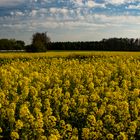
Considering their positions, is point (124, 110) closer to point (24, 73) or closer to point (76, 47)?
point (24, 73)

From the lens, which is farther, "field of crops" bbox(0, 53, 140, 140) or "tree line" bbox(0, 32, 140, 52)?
"tree line" bbox(0, 32, 140, 52)

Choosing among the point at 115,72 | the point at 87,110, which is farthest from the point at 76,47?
the point at 87,110

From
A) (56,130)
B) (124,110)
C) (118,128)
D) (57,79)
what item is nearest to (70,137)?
(56,130)

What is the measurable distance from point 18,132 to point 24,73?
901 centimetres

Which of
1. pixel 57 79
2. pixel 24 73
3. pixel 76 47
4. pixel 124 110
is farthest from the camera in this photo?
pixel 76 47

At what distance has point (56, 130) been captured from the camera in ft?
29.2

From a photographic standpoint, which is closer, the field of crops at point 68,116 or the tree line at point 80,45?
the field of crops at point 68,116

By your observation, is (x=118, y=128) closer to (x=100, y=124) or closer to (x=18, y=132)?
(x=100, y=124)

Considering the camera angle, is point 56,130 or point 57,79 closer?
point 56,130

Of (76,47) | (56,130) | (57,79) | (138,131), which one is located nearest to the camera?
(56,130)

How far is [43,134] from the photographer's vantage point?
359 inches

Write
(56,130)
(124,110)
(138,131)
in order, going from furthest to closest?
(124,110) < (138,131) < (56,130)

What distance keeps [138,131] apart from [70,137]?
1565 millimetres

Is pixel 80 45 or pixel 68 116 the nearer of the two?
pixel 68 116
